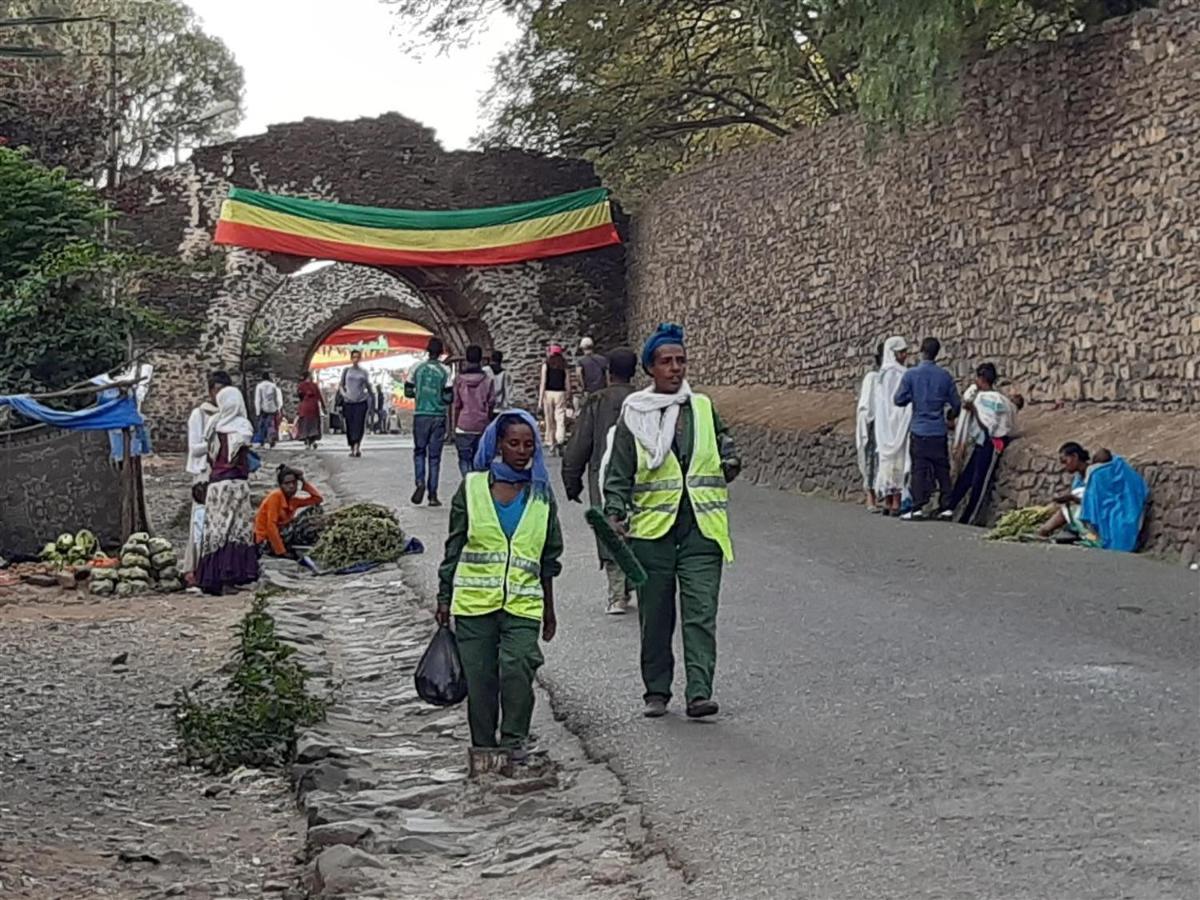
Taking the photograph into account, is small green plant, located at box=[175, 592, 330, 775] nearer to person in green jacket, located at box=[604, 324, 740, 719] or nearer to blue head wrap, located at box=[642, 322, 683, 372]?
person in green jacket, located at box=[604, 324, 740, 719]

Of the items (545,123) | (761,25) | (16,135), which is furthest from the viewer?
(16,135)

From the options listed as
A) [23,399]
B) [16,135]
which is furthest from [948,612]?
[16,135]

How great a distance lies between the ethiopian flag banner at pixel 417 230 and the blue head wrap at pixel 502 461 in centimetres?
2326

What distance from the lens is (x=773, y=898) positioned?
15.5 ft

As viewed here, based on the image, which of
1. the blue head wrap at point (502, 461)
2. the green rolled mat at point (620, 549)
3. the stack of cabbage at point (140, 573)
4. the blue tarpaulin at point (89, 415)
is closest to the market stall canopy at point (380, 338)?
the blue tarpaulin at point (89, 415)

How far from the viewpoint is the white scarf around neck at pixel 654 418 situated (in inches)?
285

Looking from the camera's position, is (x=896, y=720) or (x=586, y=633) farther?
(x=586, y=633)

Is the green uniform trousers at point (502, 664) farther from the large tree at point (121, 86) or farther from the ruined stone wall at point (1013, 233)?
the large tree at point (121, 86)

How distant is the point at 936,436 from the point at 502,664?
891 centimetres

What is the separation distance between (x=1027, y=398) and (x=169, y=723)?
9064 mm

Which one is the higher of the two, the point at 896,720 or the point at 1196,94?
the point at 1196,94

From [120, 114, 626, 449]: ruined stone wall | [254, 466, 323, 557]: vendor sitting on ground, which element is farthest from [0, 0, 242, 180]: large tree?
[254, 466, 323, 557]: vendor sitting on ground

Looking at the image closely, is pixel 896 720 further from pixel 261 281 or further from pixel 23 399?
pixel 261 281

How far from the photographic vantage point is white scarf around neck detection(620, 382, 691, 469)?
7.23 metres
